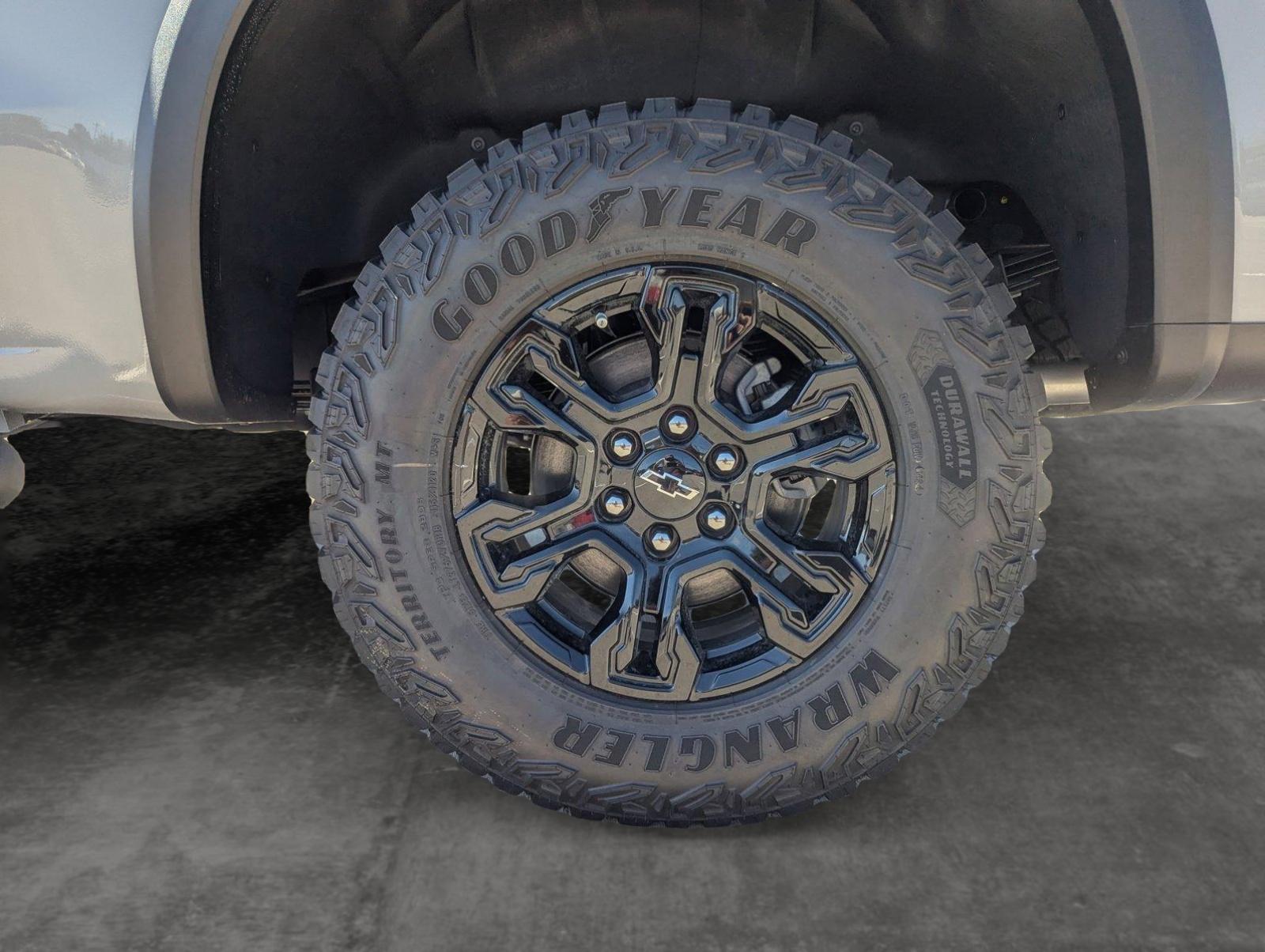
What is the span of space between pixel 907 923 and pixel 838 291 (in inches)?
40.3

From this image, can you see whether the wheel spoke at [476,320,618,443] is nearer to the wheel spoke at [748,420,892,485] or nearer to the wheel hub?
the wheel hub

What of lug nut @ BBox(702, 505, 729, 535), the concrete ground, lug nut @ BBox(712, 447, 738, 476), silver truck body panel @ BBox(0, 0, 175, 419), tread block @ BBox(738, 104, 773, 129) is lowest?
the concrete ground

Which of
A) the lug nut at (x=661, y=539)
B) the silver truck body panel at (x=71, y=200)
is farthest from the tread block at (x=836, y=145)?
the silver truck body panel at (x=71, y=200)

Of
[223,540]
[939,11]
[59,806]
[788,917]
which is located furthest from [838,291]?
[223,540]

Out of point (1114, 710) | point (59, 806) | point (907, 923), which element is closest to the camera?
point (907, 923)

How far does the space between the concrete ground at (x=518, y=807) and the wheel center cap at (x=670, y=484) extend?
0.59 m

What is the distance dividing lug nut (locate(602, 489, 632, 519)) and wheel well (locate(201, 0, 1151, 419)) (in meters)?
0.70

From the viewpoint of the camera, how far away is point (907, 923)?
1756mm

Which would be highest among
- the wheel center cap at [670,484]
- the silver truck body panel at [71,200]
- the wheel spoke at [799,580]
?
the silver truck body panel at [71,200]

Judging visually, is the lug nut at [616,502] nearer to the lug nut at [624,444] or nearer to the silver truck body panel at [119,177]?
the lug nut at [624,444]

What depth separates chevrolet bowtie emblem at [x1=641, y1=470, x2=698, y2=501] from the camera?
190 cm

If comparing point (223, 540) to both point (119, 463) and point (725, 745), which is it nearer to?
point (119, 463)

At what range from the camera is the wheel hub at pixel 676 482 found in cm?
188

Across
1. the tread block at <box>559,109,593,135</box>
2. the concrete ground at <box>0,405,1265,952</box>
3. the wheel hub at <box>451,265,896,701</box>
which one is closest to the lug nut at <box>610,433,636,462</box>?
the wheel hub at <box>451,265,896,701</box>
